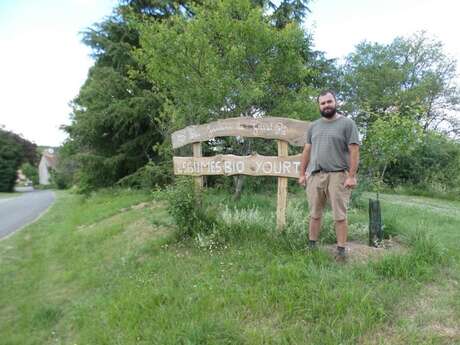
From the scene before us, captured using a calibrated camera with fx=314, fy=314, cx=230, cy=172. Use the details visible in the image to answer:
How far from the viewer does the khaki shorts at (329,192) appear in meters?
3.43

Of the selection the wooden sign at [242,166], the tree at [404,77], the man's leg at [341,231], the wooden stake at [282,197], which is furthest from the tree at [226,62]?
the tree at [404,77]

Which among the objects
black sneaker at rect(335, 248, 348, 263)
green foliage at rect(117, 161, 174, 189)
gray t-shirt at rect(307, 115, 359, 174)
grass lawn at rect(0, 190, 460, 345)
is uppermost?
gray t-shirt at rect(307, 115, 359, 174)

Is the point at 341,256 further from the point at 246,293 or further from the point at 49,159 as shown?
the point at 49,159

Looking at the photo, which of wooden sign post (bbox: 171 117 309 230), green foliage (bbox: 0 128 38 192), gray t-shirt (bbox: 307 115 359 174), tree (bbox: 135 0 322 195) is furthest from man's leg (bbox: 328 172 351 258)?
green foliage (bbox: 0 128 38 192)

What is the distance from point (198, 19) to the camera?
23.0ft

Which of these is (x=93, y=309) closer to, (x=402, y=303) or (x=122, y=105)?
(x=402, y=303)

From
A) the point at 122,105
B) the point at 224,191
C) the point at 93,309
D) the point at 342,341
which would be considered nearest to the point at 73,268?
the point at 93,309

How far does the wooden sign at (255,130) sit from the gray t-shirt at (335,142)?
2.74 ft

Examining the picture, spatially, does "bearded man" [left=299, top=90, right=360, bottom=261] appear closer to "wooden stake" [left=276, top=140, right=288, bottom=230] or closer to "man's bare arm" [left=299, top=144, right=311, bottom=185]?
"man's bare arm" [left=299, top=144, right=311, bottom=185]

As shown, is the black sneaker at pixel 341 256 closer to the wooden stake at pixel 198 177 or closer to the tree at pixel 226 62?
the wooden stake at pixel 198 177

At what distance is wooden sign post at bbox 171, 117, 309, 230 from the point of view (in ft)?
14.3

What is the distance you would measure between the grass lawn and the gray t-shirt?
1.02 metres

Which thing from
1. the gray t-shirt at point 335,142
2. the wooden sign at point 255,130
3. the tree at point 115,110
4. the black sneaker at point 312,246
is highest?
the tree at point 115,110

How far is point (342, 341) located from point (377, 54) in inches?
1067
